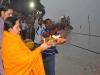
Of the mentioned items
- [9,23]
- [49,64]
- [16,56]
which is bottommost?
[49,64]

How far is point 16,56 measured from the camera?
3.33 metres

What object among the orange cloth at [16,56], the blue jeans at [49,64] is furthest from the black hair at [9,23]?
the blue jeans at [49,64]

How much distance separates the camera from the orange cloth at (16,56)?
10.8ft

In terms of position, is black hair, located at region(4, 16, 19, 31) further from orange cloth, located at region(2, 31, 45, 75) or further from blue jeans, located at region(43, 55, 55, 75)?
blue jeans, located at region(43, 55, 55, 75)

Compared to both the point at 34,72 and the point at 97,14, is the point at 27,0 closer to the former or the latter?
the point at 34,72

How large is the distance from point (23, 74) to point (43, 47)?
13.6 inches

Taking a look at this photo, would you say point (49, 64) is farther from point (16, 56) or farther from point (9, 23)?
point (16, 56)

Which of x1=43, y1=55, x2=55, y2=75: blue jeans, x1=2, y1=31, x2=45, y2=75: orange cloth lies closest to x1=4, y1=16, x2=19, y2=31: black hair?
x1=2, y1=31, x2=45, y2=75: orange cloth

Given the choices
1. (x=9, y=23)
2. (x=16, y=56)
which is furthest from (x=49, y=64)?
(x=16, y=56)

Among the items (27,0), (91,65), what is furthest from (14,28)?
(27,0)

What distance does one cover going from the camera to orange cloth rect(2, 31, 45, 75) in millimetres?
3297

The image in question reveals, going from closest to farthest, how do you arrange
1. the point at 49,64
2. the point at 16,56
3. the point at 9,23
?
the point at 16,56 → the point at 9,23 → the point at 49,64

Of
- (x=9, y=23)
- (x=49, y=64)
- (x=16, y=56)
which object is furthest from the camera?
(x=49, y=64)

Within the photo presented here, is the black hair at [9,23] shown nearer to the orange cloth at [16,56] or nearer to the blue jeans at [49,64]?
the orange cloth at [16,56]
